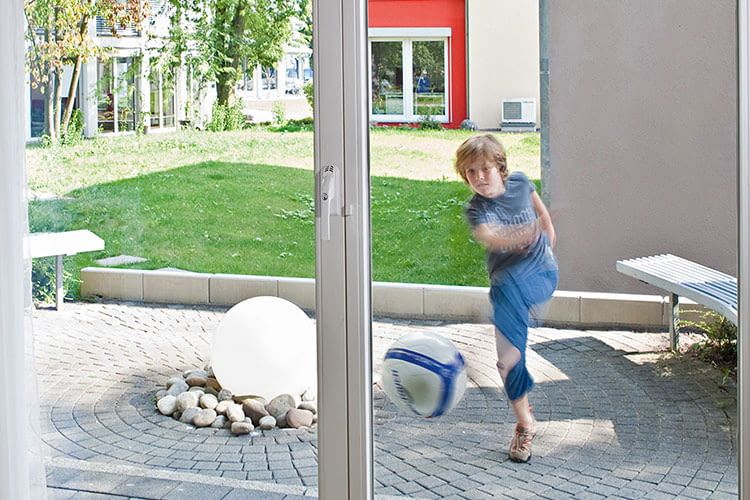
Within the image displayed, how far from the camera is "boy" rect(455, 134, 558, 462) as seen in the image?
2398 mm

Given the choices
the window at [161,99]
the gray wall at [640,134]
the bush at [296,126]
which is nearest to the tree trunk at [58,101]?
the window at [161,99]

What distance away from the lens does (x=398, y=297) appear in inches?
99.0

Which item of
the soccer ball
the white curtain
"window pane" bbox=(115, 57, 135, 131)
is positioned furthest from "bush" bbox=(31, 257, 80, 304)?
the soccer ball

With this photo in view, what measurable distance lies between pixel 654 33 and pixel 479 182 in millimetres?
535

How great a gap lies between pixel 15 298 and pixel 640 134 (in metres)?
1.63

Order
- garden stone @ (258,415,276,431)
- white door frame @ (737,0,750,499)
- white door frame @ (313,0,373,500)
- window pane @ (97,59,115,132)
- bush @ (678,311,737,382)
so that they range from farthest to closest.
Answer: window pane @ (97,59,115,132), garden stone @ (258,415,276,431), white door frame @ (313,0,373,500), bush @ (678,311,737,382), white door frame @ (737,0,750,499)

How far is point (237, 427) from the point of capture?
2.60m

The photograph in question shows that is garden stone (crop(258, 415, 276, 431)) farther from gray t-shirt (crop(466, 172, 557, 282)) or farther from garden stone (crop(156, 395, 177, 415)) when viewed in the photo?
gray t-shirt (crop(466, 172, 557, 282))

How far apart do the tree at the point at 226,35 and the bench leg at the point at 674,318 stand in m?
1.17

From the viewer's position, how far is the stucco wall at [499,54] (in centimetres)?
236

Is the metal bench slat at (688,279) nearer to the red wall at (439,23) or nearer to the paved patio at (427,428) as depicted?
the paved patio at (427,428)

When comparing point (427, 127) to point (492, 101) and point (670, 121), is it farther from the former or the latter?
point (670, 121)

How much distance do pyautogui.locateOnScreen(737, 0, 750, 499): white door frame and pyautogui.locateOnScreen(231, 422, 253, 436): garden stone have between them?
1.21m

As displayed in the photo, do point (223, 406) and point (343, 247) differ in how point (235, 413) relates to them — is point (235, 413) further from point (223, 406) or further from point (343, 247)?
point (343, 247)
